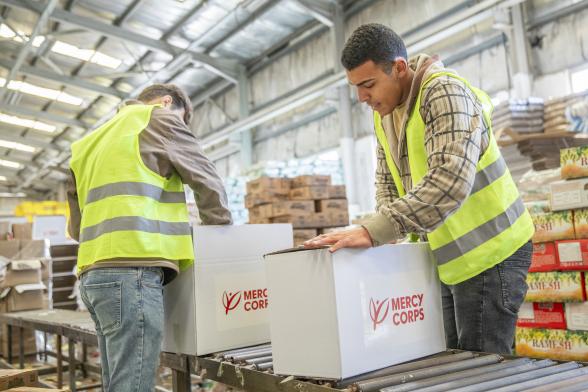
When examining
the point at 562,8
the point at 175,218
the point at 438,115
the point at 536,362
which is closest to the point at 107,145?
the point at 175,218

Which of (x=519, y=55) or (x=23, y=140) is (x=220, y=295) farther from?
(x=23, y=140)

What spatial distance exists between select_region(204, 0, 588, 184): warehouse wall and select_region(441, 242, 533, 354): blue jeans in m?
A: 5.50

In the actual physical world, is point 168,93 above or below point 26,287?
above

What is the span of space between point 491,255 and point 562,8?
19.7 feet

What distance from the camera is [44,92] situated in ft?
42.8

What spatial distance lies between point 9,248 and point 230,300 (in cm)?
575

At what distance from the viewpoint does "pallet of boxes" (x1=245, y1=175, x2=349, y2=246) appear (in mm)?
6520

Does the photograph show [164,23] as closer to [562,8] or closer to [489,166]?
[562,8]

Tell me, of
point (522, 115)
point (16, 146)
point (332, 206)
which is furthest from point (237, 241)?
point (16, 146)

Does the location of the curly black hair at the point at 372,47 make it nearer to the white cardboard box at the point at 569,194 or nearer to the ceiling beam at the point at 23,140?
the white cardboard box at the point at 569,194

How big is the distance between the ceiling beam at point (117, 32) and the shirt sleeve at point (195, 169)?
7.77m

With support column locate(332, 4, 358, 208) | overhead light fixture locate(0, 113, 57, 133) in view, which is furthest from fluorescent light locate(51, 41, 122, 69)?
overhead light fixture locate(0, 113, 57, 133)

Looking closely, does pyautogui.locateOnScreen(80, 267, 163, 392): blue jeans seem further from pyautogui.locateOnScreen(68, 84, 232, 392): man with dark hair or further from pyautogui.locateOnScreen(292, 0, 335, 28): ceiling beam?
pyautogui.locateOnScreen(292, 0, 335, 28): ceiling beam

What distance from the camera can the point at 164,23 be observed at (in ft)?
32.3
